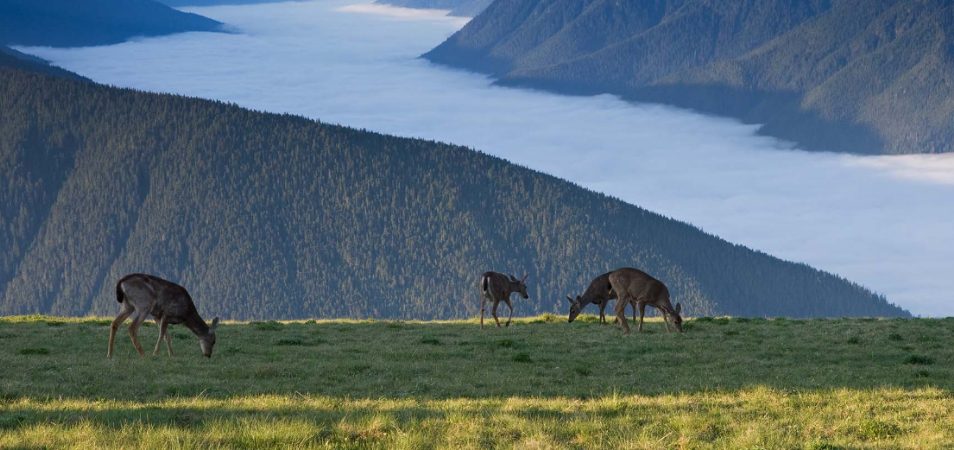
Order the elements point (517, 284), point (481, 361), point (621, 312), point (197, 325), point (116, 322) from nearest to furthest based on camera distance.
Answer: point (116, 322), point (481, 361), point (197, 325), point (621, 312), point (517, 284)

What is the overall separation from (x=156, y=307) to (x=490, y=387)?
9.05 m

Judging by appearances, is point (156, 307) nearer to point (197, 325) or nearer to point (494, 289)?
point (197, 325)

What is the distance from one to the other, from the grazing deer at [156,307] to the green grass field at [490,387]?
52 centimetres

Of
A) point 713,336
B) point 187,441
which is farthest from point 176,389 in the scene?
point 713,336

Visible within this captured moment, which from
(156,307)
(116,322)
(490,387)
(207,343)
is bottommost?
(490,387)

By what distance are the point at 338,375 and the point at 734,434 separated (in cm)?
1084

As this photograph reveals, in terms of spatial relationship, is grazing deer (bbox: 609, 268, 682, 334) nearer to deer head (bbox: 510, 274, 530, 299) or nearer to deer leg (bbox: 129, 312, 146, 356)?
deer head (bbox: 510, 274, 530, 299)

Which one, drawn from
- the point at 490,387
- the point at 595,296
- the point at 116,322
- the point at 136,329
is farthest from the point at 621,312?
the point at 116,322

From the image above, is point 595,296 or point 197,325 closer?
point 197,325

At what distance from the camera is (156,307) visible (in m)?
31.4

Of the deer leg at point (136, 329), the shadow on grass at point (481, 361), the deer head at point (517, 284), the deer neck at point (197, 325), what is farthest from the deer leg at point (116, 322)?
the deer head at point (517, 284)

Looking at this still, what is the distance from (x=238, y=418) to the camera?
2023 cm

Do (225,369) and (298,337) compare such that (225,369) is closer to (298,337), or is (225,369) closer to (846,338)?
(298,337)

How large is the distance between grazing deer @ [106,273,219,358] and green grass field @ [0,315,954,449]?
0.52 metres
